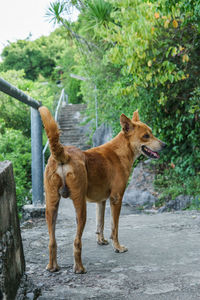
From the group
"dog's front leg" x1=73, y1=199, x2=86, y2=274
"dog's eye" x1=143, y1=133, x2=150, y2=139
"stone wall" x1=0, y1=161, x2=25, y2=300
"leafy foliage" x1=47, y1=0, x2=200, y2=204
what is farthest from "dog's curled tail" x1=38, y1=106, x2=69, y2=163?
"leafy foliage" x1=47, y1=0, x2=200, y2=204

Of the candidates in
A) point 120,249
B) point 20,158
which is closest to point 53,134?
point 120,249

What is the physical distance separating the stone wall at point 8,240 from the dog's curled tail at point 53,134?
0.75 meters

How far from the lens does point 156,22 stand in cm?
672

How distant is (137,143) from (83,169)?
120 centimetres

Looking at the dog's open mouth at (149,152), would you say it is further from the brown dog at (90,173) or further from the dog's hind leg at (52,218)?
the dog's hind leg at (52,218)

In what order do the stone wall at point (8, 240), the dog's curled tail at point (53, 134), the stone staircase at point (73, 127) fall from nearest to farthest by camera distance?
the stone wall at point (8, 240), the dog's curled tail at point (53, 134), the stone staircase at point (73, 127)

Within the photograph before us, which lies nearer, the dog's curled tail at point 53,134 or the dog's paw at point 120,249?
the dog's curled tail at point 53,134

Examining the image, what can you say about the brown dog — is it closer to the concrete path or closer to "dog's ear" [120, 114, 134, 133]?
"dog's ear" [120, 114, 134, 133]

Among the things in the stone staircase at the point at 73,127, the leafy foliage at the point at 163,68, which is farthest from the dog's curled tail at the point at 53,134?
the stone staircase at the point at 73,127

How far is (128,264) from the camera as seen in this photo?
3.40m

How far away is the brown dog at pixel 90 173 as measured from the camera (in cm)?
313

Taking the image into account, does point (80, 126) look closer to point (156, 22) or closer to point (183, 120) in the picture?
point (183, 120)

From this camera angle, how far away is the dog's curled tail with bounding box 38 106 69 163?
284 cm

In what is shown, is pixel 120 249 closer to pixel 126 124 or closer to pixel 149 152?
pixel 149 152
